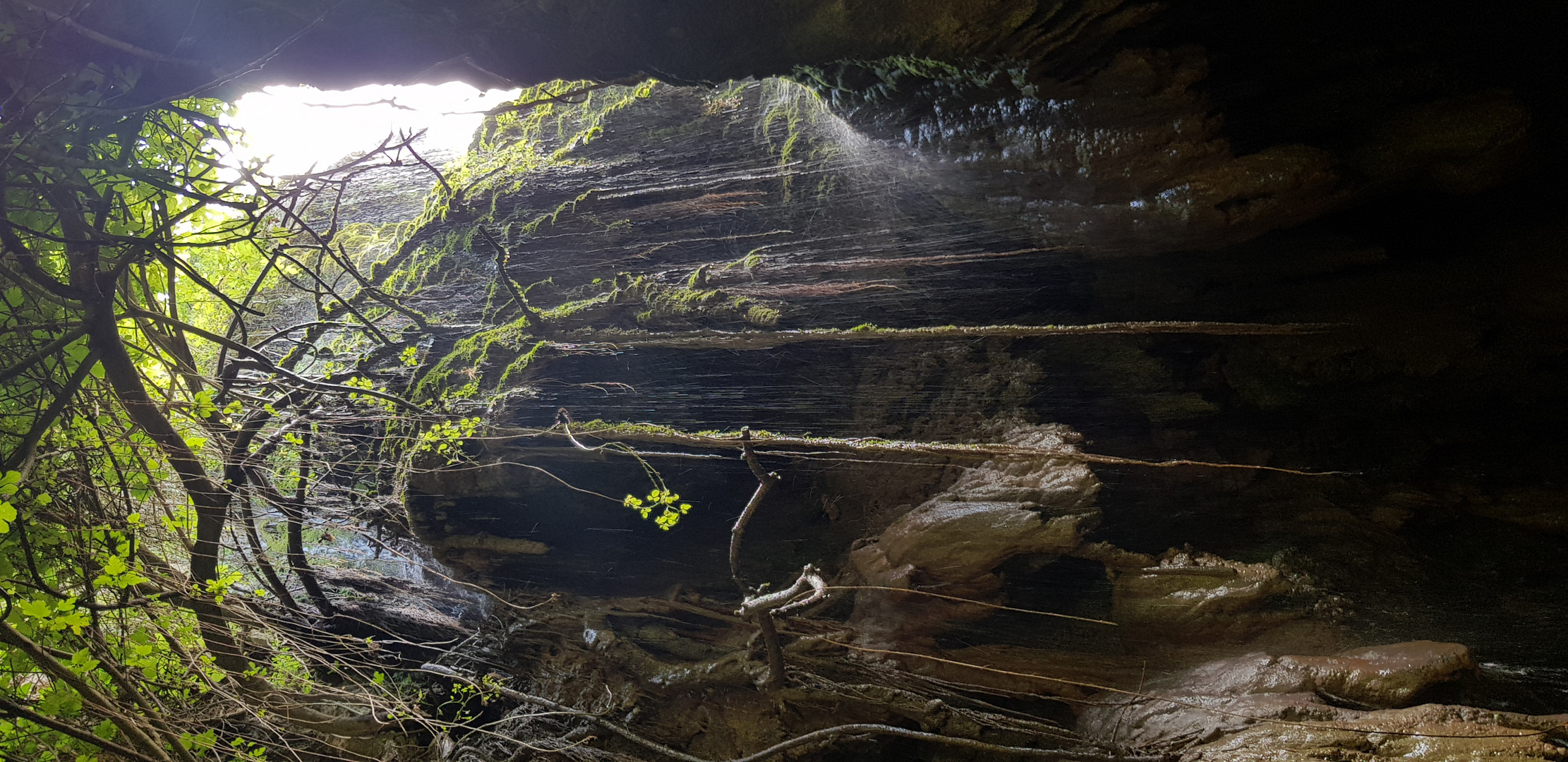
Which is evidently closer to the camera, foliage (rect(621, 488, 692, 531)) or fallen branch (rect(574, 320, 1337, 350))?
fallen branch (rect(574, 320, 1337, 350))

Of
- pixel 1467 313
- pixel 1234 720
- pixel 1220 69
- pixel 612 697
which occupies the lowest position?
pixel 612 697

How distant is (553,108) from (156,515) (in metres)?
3.99

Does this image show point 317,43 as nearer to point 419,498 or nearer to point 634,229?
point 634,229

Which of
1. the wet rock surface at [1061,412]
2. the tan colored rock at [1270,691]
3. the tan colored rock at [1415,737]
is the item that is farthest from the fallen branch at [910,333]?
the tan colored rock at [1415,737]

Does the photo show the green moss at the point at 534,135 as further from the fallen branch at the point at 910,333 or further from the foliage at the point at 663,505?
the foliage at the point at 663,505

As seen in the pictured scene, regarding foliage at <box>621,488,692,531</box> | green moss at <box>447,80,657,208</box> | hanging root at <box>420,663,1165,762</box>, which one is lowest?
hanging root at <box>420,663,1165,762</box>

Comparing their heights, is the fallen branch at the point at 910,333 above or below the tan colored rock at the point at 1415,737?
above

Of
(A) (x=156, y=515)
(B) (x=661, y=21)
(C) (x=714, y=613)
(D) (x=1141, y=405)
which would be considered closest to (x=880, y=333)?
(D) (x=1141, y=405)

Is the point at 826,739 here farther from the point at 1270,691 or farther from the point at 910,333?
the point at 910,333

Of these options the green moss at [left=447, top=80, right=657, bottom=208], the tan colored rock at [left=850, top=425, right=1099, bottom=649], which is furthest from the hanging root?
the green moss at [left=447, top=80, right=657, bottom=208]

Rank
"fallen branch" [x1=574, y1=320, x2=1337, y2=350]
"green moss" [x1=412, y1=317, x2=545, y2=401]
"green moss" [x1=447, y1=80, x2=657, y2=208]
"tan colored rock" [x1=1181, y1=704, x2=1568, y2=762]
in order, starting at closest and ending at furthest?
"tan colored rock" [x1=1181, y1=704, x2=1568, y2=762], "fallen branch" [x1=574, y1=320, x2=1337, y2=350], "green moss" [x1=412, y1=317, x2=545, y2=401], "green moss" [x1=447, y1=80, x2=657, y2=208]

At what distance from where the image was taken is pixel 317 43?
3.08m

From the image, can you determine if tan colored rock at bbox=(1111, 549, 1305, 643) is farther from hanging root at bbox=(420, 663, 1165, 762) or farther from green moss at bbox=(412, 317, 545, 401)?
green moss at bbox=(412, 317, 545, 401)

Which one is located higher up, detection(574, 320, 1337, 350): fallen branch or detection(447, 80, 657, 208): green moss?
detection(447, 80, 657, 208): green moss
